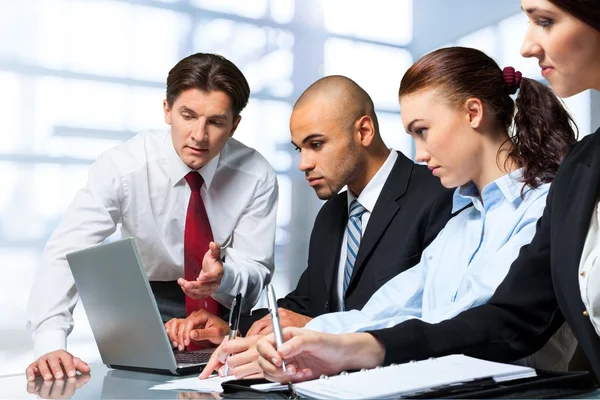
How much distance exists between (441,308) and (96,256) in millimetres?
800

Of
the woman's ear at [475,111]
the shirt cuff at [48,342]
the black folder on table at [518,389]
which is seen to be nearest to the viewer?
the black folder on table at [518,389]

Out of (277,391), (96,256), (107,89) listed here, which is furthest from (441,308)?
(107,89)

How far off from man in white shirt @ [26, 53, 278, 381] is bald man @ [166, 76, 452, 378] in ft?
0.87

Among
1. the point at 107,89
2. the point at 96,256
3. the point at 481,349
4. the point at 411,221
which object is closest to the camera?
the point at 481,349

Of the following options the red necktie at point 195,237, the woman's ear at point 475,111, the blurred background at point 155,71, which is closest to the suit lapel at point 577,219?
the woman's ear at point 475,111

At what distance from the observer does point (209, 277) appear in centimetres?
224

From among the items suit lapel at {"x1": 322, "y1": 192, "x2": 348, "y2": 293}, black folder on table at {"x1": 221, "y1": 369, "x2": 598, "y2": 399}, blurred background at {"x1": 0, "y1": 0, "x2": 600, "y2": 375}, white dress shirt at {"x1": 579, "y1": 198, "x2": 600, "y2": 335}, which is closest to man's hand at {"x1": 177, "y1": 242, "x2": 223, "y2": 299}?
suit lapel at {"x1": 322, "y1": 192, "x2": 348, "y2": 293}

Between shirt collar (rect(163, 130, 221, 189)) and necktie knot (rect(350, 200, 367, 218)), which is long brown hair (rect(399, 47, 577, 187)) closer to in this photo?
necktie knot (rect(350, 200, 367, 218))

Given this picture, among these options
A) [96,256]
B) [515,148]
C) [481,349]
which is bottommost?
[481,349]

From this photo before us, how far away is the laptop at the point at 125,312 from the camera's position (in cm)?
162

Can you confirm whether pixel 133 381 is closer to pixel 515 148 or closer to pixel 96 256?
pixel 96 256

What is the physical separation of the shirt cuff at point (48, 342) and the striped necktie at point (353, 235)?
948 mm

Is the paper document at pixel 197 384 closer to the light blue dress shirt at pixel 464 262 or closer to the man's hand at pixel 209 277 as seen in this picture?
the light blue dress shirt at pixel 464 262

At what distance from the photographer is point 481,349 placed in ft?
4.57
